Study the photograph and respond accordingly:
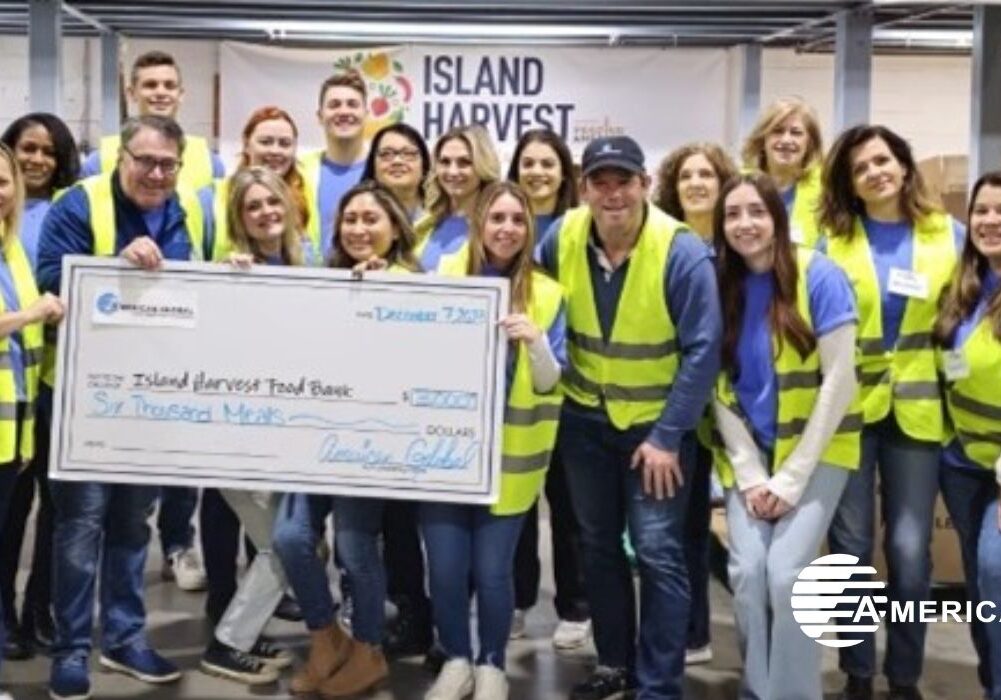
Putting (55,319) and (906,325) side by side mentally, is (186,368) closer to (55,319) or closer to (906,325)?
(55,319)

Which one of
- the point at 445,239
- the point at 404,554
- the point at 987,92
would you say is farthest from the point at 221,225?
the point at 987,92

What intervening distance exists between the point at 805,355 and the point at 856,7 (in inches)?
73.5

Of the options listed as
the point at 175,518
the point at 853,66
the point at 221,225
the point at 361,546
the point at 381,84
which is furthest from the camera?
the point at 381,84

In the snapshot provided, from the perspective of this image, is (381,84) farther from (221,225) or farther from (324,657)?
(324,657)

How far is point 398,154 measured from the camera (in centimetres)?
355

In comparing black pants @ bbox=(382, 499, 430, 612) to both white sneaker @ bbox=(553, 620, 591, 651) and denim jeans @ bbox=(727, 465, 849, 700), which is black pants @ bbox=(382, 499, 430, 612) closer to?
white sneaker @ bbox=(553, 620, 591, 651)

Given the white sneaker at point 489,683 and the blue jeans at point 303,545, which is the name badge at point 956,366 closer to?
the white sneaker at point 489,683

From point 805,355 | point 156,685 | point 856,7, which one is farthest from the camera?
point 856,7

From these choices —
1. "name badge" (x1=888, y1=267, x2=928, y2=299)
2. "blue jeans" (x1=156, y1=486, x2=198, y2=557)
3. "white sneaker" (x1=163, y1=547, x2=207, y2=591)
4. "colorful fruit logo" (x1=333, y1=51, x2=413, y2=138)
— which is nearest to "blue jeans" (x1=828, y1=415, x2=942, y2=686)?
"name badge" (x1=888, y1=267, x2=928, y2=299)

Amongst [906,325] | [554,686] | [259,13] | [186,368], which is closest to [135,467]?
[186,368]

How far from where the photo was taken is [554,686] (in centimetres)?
345

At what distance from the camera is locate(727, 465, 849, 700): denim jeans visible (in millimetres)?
2854

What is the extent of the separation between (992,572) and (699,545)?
0.81 metres

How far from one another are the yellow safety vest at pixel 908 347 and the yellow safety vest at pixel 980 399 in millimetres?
76
